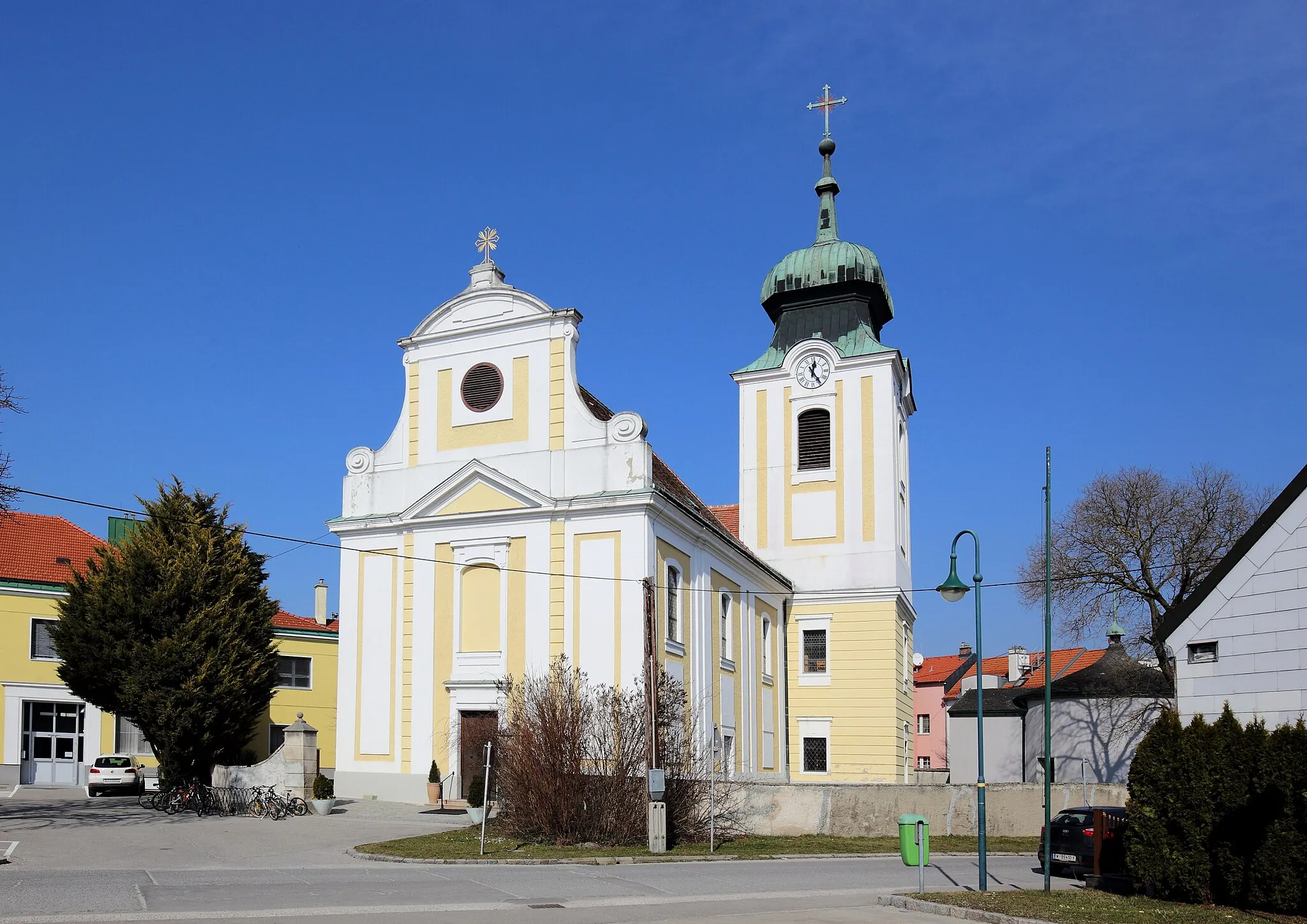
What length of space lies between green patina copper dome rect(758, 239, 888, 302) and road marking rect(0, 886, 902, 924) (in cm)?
2863

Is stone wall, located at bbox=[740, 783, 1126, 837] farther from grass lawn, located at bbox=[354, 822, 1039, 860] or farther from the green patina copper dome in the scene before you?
the green patina copper dome

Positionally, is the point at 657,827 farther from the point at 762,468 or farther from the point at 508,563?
the point at 762,468

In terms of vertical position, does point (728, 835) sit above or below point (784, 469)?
below

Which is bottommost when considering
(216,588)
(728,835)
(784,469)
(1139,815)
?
(728,835)

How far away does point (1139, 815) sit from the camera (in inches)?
669

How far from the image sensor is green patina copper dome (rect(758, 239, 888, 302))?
42.9 meters

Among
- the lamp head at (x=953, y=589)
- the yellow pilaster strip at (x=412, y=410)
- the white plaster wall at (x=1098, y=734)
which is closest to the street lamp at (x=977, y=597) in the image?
the lamp head at (x=953, y=589)

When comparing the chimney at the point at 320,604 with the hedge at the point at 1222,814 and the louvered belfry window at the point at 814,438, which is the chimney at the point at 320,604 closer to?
the louvered belfry window at the point at 814,438

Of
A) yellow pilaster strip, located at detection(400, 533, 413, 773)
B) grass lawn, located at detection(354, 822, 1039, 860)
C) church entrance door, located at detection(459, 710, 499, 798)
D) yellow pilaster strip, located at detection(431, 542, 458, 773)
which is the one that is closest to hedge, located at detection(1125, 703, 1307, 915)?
grass lawn, located at detection(354, 822, 1039, 860)

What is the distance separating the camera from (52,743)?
4122 cm

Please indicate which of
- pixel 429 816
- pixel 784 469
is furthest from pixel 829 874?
pixel 784 469

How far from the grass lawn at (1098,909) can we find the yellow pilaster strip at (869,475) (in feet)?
78.5

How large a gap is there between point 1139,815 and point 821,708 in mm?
24258

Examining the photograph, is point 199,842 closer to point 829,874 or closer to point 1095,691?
point 829,874
